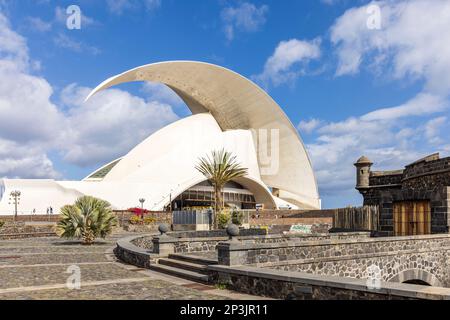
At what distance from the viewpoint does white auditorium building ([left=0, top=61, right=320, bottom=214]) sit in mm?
52375

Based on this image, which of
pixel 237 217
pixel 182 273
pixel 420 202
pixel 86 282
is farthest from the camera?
pixel 237 217

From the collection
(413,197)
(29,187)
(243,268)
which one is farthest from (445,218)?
(29,187)

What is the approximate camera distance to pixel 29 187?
51.0 m

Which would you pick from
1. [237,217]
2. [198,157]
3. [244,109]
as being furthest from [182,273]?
[244,109]

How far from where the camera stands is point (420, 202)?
19.0 metres

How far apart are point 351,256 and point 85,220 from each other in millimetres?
14023

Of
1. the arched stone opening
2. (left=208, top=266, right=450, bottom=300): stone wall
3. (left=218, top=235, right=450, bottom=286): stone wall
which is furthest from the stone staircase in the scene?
→ the arched stone opening

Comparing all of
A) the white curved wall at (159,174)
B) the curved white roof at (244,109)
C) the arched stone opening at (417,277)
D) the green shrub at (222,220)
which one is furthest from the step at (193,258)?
the curved white roof at (244,109)

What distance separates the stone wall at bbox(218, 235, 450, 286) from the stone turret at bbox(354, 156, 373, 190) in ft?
52.3

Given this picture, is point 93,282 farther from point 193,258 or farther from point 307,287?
point 307,287

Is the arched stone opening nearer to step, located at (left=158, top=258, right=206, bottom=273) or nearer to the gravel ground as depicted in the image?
step, located at (left=158, top=258, right=206, bottom=273)

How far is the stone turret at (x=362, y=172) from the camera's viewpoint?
33250 mm
